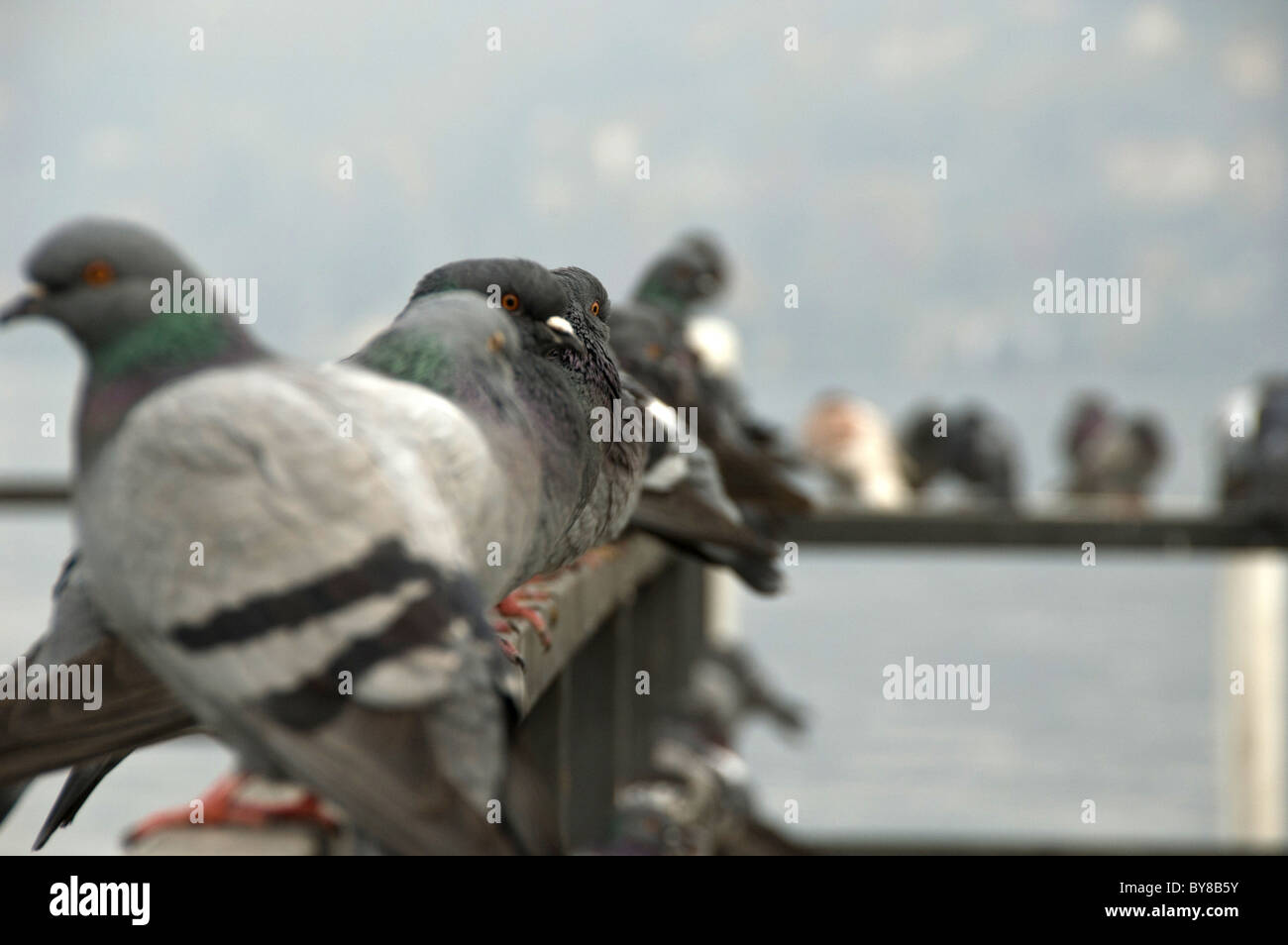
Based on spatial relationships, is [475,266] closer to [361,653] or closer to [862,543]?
[361,653]

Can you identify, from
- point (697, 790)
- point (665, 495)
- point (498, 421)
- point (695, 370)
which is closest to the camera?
point (498, 421)

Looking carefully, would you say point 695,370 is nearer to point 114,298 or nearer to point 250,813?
point 250,813

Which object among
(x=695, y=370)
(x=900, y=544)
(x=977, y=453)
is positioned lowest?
(x=900, y=544)

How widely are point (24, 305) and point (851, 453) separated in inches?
346

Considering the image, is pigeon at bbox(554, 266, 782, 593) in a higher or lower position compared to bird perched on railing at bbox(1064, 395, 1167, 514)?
lower

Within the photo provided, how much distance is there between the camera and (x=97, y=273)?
1201mm

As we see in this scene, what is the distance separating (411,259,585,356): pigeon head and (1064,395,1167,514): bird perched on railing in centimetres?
809

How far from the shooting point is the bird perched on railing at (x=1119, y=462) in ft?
31.9

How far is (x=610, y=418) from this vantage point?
1868 mm

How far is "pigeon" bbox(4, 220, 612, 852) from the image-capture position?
3.78 feet

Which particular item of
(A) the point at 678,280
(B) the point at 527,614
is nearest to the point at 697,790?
(A) the point at 678,280

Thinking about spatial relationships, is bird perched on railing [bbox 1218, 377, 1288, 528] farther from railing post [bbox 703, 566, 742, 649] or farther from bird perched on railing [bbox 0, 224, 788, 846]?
bird perched on railing [bbox 0, 224, 788, 846]

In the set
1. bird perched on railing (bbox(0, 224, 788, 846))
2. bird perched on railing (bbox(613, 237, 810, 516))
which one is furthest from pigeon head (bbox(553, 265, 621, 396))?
bird perched on railing (bbox(613, 237, 810, 516))
